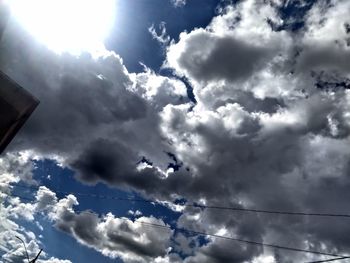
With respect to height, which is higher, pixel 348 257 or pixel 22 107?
pixel 22 107

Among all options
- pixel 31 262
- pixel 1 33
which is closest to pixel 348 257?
pixel 1 33

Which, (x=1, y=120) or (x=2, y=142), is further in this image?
(x=2, y=142)

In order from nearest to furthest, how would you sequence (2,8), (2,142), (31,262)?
(2,8)
(2,142)
(31,262)

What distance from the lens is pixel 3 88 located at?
1622cm

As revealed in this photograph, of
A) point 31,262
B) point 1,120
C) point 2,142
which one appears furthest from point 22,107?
point 31,262

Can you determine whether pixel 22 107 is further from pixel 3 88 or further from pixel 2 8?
pixel 2 8

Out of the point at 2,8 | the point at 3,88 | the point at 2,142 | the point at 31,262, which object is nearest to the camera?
the point at 2,8

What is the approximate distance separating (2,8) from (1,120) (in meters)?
7.02

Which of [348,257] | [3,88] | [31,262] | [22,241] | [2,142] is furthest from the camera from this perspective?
[31,262]

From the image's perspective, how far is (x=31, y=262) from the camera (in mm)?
30266

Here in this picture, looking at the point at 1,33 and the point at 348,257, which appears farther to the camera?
the point at 348,257

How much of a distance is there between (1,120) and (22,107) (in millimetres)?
1146

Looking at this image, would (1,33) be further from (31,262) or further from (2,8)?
(31,262)

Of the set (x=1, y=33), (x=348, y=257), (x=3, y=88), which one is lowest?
(x=348, y=257)
